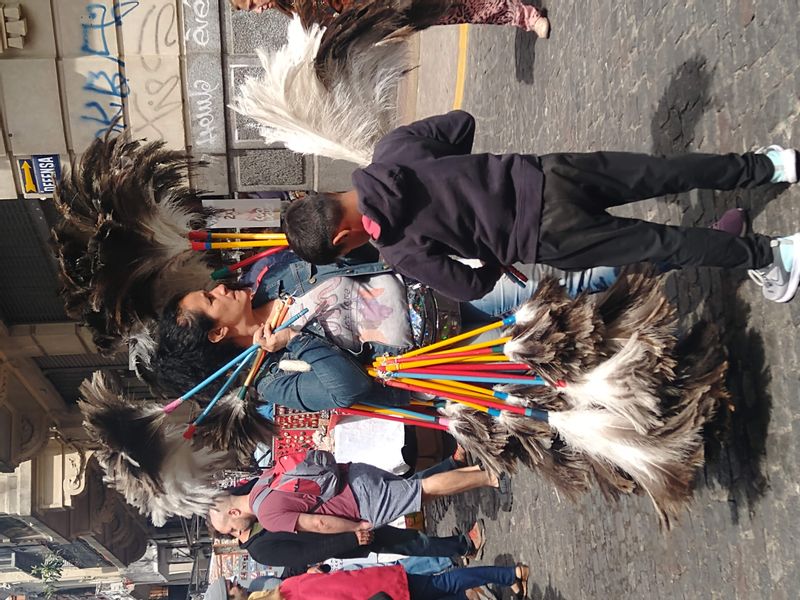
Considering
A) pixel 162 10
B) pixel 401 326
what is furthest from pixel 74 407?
pixel 401 326

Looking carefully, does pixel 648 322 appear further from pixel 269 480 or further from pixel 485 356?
pixel 269 480

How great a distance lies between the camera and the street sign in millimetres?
8320

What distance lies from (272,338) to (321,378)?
0.32 meters

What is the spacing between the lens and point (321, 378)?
325 cm

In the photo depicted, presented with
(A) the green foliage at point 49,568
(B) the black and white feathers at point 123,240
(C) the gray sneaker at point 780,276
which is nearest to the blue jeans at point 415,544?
(B) the black and white feathers at point 123,240

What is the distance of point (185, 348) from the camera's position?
3373 mm

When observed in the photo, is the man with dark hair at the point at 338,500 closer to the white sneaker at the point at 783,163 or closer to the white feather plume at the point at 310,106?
the white feather plume at the point at 310,106

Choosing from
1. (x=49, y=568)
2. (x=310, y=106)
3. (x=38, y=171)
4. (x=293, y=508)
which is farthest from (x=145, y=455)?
(x=49, y=568)

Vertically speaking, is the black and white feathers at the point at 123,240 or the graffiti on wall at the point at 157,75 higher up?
the graffiti on wall at the point at 157,75

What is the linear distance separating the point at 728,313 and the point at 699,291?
38 cm

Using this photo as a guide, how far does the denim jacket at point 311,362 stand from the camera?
3.24 meters

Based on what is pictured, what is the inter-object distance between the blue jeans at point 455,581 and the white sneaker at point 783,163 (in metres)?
4.03

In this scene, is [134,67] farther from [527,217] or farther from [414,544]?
[527,217]

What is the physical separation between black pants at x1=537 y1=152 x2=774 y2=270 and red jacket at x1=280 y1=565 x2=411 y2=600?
129 inches
